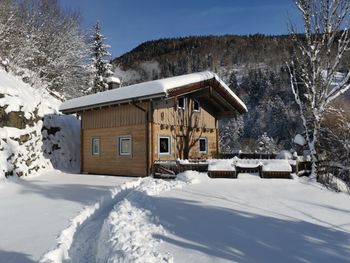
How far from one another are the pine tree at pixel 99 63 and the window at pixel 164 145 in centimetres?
2288

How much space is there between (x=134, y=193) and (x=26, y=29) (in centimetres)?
2296

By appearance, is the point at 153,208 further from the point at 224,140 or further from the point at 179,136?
the point at 224,140

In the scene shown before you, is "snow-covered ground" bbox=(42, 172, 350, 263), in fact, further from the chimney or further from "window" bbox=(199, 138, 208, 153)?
the chimney

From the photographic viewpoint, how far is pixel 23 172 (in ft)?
56.3

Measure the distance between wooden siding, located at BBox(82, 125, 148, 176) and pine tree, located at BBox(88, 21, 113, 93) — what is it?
1973 centimetres

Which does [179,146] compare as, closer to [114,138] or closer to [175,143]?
[175,143]

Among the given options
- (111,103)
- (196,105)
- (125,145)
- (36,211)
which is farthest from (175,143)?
(36,211)

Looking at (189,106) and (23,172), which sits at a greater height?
(189,106)

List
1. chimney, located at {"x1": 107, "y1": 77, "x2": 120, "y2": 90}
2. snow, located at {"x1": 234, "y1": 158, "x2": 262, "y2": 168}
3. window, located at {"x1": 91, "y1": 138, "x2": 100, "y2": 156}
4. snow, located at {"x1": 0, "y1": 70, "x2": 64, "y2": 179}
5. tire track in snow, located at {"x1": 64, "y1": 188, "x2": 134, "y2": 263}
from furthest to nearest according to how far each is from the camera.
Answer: chimney, located at {"x1": 107, "y1": 77, "x2": 120, "y2": 90}
window, located at {"x1": 91, "y1": 138, "x2": 100, "y2": 156}
snow, located at {"x1": 0, "y1": 70, "x2": 64, "y2": 179}
snow, located at {"x1": 234, "y1": 158, "x2": 262, "y2": 168}
tire track in snow, located at {"x1": 64, "y1": 188, "x2": 134, "y2": 263}

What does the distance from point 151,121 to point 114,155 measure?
3246mm

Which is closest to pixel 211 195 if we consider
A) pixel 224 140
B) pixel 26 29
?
pixel 26 29

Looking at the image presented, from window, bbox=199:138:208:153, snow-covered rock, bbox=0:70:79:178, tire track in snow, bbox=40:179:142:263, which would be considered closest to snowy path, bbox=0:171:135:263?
tire track in snow, bbox=40:179:142:263

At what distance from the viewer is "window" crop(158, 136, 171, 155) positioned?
18.3 meters

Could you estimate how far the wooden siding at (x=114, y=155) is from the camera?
17.8 metres
